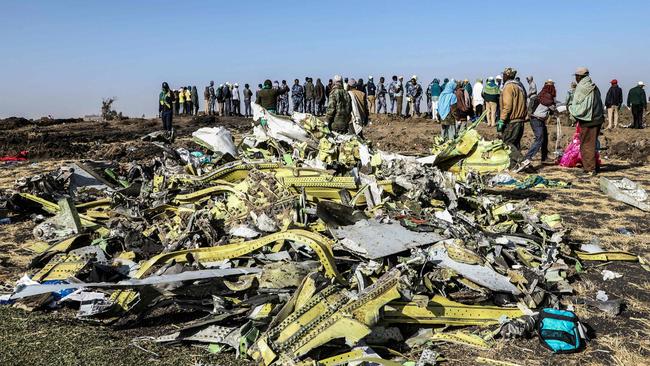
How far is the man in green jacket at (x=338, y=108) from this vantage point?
9.35 metres

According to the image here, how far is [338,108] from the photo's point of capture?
941 cm

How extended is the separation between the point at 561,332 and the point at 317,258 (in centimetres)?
199

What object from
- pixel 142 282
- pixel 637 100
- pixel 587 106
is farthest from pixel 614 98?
pixel 142 282

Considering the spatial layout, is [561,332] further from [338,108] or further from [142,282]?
[338,108]

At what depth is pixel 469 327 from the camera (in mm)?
4043

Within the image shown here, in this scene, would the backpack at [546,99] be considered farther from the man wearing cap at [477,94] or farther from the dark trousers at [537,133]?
the man wearing cap at [477,94]

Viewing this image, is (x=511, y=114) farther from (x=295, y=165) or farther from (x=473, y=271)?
(x=473, y=271)

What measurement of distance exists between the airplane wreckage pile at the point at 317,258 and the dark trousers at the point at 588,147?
3.55 meters

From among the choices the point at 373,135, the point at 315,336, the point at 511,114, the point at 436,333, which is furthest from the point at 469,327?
the point at 373,135

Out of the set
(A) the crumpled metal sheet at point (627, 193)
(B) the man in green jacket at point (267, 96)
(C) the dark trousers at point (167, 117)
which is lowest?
(A) the crumpled metal sheet at point (627, 193)

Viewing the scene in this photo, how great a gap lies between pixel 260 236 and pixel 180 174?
2.73 meters

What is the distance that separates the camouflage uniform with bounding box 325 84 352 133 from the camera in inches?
368

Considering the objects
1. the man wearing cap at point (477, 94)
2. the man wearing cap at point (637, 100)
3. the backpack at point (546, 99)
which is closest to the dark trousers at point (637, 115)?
the man wearing cap at point (637, 100)

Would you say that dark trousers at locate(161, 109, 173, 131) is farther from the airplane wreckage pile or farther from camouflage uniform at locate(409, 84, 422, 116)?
camouflage uniform at locate(409, 84, 422, 116)
